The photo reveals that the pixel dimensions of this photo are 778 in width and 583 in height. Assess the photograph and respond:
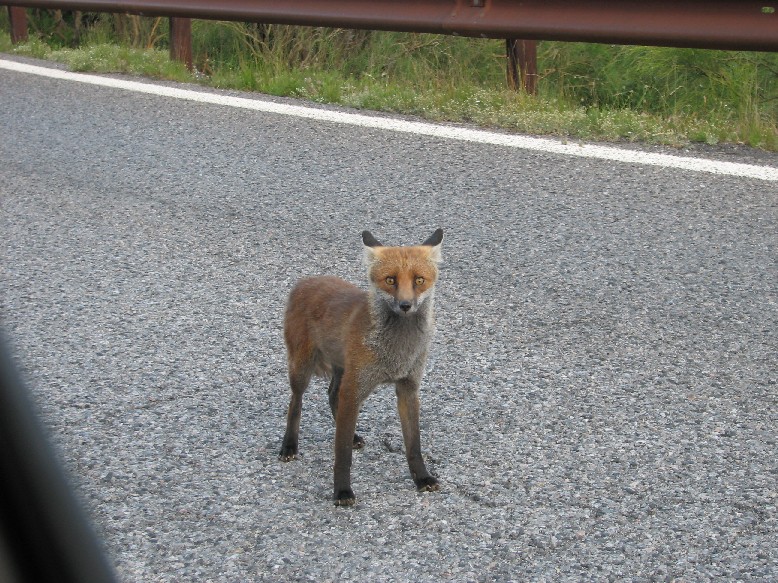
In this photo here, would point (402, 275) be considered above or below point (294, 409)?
above

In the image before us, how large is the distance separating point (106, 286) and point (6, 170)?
89.7 inches

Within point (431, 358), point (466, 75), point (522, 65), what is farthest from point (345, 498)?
point (466, 75)

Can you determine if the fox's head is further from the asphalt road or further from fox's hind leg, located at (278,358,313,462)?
the asphalt road

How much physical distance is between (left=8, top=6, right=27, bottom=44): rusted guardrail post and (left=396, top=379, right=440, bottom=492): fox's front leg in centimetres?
1043

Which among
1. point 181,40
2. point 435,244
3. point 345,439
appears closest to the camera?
point 345,439

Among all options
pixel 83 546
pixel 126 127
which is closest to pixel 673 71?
pixel 126 127

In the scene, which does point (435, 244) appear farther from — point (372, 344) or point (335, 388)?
point (335, 388)

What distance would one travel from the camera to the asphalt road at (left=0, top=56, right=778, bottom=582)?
3197mm

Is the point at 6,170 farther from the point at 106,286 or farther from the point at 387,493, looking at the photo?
the point at 387,493

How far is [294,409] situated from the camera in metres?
3.87

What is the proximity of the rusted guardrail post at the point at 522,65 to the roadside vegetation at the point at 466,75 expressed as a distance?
0.23 m

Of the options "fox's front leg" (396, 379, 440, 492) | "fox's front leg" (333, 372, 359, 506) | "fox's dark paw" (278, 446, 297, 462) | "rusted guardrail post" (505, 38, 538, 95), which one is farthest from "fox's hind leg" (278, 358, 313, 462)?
"rusted guardrail post" (505, 38, 538, 95)

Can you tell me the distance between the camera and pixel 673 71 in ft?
34.7

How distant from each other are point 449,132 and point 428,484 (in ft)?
14.6
